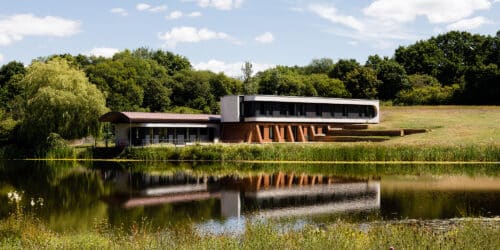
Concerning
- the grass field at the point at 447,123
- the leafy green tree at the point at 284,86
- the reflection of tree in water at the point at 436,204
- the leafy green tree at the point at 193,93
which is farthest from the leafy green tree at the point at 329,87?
the reflection of tree in water at the point at 436,204

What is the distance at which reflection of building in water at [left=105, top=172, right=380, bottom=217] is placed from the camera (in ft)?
66.1

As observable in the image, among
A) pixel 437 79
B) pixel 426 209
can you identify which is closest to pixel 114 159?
pixel 426 209

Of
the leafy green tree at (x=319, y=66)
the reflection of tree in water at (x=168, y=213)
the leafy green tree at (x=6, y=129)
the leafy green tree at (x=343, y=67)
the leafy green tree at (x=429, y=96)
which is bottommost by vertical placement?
the reflection of tree in water at (x=168, y=213)

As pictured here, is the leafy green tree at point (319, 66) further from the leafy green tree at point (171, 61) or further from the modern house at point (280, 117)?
the modern house at point (280, 117)

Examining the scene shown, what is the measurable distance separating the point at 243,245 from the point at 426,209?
10.6 metres

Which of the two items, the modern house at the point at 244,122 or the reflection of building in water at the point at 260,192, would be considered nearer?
the reflection of building in water at the point at 260,192

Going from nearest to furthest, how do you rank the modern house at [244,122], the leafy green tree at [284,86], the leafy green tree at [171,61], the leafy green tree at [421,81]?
the modern house at [244,122] < the leafy green tree at [284,86] < the leafy green tree at [421,81] < the leafy green tree at [171,61]

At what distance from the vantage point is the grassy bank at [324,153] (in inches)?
1505

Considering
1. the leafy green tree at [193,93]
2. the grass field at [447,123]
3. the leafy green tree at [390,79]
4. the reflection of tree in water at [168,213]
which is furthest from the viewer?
the leafy green tree at [390,79]

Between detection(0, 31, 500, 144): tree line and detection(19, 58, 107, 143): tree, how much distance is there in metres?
0.09

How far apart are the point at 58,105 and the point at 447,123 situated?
114ft

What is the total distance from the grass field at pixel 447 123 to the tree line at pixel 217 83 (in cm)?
1005

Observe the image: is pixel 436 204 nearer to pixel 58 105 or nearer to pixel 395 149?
pixel 395 149

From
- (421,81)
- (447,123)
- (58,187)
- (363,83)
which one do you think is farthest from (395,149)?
(421,81)
